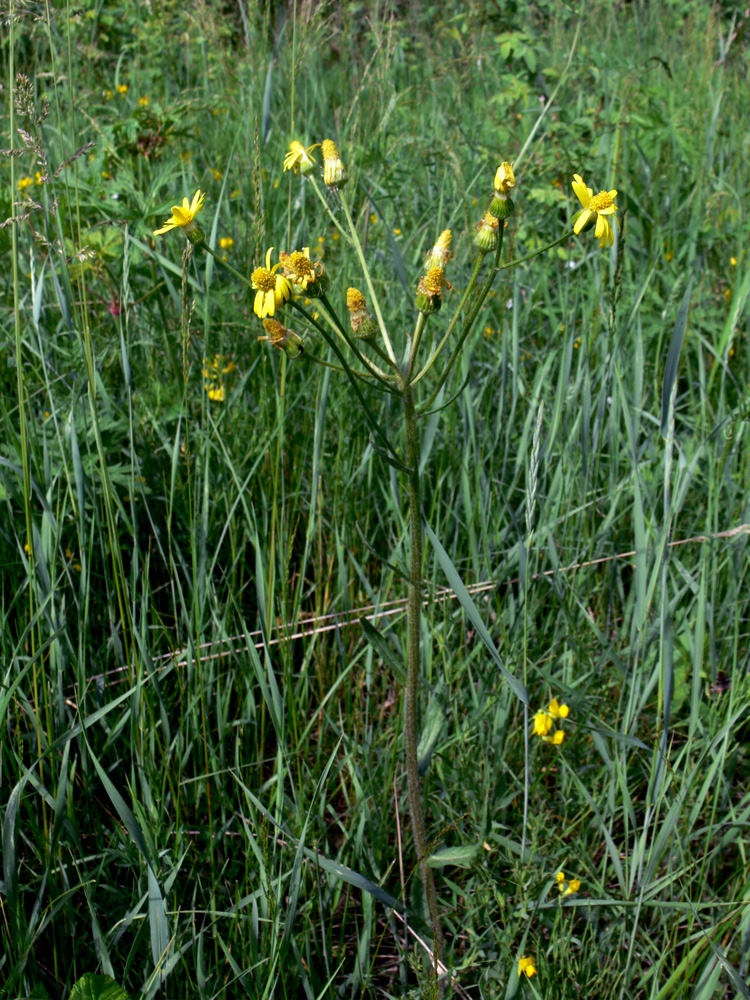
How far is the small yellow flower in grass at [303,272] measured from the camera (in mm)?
914

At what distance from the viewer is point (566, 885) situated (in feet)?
3.92

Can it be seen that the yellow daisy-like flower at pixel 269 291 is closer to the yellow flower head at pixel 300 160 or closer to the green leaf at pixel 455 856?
the yellow flower head at pixel 300 160

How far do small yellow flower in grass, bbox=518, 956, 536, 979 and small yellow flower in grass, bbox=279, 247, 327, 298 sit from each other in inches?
39.0

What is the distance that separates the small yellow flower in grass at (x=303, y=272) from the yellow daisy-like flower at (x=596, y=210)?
0.34 meters

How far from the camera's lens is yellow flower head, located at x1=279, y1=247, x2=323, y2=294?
914 millimetres

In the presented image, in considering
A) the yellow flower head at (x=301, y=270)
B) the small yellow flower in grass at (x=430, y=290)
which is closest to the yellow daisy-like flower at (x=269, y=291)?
the yellow flower head at (x=301, y=270)

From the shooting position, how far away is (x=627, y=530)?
180cm

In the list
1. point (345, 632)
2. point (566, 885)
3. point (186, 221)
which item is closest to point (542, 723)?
point (566, 885)

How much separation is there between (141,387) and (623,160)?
220 cm

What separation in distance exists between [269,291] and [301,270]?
0.05m

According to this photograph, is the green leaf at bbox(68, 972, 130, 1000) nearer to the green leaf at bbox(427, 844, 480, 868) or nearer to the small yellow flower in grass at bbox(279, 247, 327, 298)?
the green leaf at bbox(427, 844, 480, 868)

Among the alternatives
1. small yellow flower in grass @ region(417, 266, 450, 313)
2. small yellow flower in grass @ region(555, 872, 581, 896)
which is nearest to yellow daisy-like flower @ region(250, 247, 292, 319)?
small yellow flower in grass @ region(417, 266, 450, 313)

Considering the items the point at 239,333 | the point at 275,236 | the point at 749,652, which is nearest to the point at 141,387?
the point at 239,333

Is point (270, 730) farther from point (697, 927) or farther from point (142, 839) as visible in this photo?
point (697, 927)
